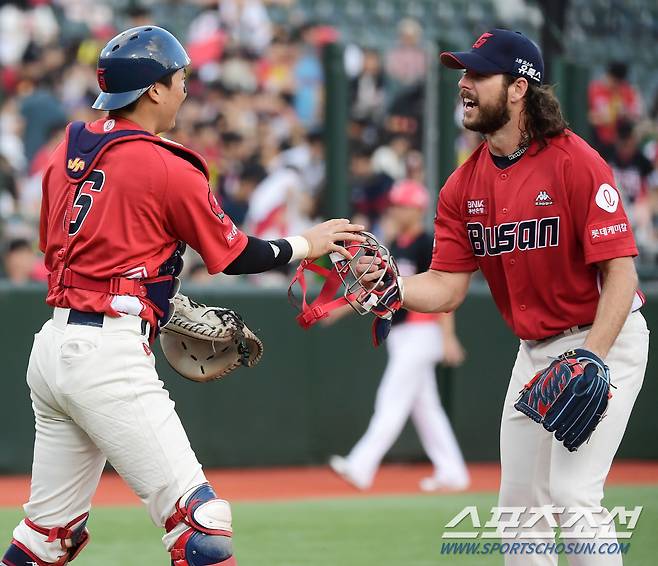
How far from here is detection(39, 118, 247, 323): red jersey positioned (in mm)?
4504

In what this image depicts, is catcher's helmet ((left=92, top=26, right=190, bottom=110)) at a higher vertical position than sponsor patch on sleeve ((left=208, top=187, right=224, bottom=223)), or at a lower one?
higher

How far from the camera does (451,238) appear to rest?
5469mm

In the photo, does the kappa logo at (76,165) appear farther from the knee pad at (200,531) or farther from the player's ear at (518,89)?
the player's ear at (518,89)

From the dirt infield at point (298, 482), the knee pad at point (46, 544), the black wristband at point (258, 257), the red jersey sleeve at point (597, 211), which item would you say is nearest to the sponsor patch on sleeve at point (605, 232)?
the red jersey sleeve at point (597, 211)

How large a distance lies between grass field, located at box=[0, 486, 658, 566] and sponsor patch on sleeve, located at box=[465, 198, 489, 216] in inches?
87.8

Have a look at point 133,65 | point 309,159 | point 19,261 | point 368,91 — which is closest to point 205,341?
point 133,65

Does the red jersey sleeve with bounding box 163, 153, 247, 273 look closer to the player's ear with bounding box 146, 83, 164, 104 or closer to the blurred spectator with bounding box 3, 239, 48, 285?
the player's ear with bounding box 146, 83, 164, 104

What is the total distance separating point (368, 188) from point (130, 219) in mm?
7609

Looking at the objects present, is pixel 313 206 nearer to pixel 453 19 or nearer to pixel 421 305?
pixel 453 19

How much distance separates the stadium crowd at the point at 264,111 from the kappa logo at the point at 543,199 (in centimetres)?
605

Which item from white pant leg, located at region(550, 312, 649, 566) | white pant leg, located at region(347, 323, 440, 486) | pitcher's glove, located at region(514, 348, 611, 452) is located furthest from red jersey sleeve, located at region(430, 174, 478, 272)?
white pant leg, located at region(347, 323, 440, 486)

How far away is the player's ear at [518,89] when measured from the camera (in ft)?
16.9

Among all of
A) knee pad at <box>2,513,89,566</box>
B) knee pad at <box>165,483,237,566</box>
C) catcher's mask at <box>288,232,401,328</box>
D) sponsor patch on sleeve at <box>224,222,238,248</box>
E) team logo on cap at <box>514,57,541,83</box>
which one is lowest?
knee pad at <box>2,513,89,566</box>

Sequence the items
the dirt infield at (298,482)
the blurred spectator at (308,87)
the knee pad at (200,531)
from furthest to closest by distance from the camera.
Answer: the blurred spectator at (308,87)
the dirt infield at (298,482)
the knee pad at (200,531)
